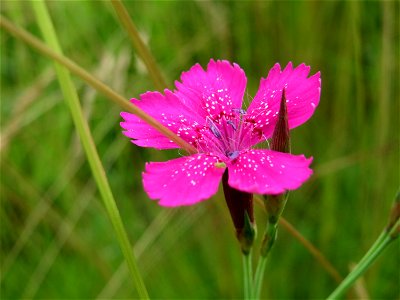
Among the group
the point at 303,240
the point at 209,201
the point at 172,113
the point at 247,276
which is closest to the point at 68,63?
the point at 172,113

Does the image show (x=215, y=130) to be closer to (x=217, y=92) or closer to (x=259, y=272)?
(x=217, y=92)

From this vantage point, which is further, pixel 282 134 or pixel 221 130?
pixel 221 130

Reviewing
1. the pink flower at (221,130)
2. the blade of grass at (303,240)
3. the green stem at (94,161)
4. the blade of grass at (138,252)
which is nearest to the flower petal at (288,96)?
the pink flower at (221,130)

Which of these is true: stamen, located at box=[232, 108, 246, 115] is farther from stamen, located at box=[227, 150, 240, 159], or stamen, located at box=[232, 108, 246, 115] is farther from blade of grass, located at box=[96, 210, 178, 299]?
blade of grass, located at box=[96, 210, 178, 299]

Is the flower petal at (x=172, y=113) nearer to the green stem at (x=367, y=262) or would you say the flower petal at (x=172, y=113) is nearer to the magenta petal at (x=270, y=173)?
the magenta petal at (x=270, y=173)

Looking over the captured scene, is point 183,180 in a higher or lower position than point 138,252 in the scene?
higher

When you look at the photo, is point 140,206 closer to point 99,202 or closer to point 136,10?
point 99,202
